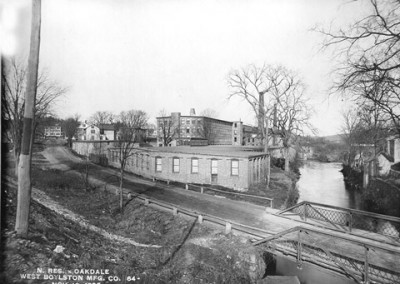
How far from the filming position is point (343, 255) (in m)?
7.23

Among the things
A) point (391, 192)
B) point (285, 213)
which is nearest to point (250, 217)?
point (285, 213)

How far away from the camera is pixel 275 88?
2788cm

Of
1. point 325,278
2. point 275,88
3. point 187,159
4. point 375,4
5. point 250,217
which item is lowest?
point 325,278

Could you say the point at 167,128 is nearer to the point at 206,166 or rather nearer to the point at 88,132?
the point at 88,132

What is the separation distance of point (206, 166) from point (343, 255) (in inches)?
550

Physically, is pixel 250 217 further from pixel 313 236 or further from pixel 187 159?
pixel 187 159

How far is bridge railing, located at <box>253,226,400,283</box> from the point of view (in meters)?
6.11

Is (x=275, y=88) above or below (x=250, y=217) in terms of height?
above

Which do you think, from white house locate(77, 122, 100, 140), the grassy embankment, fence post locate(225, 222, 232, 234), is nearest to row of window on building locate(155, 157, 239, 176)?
the grassy embankment

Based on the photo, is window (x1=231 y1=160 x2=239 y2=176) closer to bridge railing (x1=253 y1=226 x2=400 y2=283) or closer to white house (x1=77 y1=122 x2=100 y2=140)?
bridge railing (x1=253 y1=226 x2=400 y2=283)

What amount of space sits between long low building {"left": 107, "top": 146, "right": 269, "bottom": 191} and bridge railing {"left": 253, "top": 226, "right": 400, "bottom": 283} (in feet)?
33.6

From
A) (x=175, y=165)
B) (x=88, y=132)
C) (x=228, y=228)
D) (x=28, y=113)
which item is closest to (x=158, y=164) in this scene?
(x=175, y=165)

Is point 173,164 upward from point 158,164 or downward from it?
upward

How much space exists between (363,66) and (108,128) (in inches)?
3032
